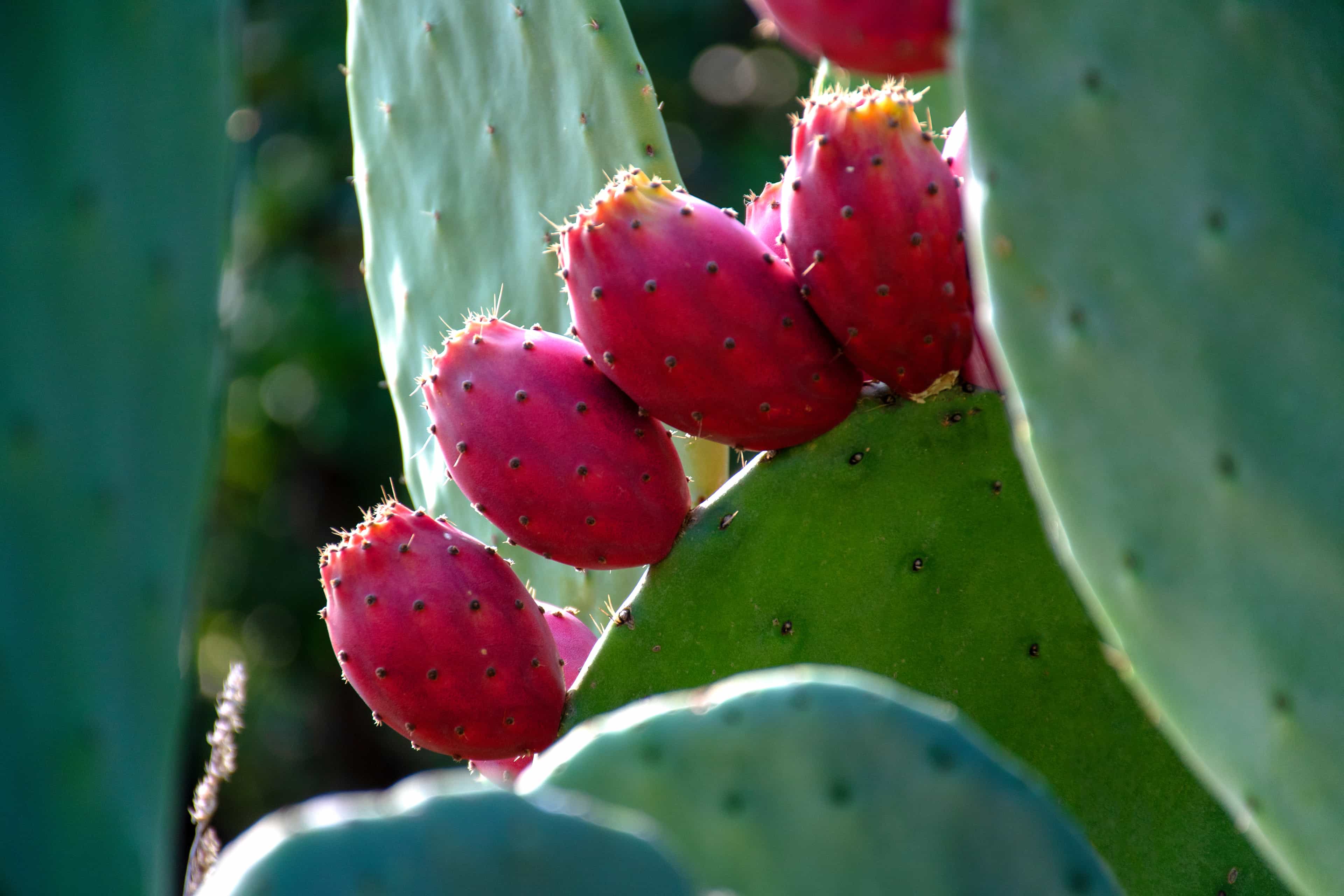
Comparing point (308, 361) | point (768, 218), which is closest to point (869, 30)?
point (768, 218)

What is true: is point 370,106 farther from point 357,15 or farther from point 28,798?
point 28,798

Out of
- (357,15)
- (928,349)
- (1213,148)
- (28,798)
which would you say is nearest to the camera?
(28,798)

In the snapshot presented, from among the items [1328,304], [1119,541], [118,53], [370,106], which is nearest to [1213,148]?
[1328,304]

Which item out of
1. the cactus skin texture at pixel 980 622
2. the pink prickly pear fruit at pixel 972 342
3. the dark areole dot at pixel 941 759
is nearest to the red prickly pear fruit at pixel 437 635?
the cactus skin texture at pixel 980 622

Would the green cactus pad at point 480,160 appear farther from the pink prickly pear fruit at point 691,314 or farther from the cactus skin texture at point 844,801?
the cactus skin texture at point 844,801

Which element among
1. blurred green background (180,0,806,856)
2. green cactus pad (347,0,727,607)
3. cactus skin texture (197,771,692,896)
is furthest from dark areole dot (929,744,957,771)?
blurred green background (180,0,806,856)

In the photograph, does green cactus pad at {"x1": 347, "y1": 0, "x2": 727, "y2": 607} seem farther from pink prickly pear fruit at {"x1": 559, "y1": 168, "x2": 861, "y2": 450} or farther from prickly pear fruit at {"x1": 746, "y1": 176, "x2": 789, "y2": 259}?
pink prickly pear fruit at {"x1": 559, "y1": 168, "x2": 861, "y2": 450}
